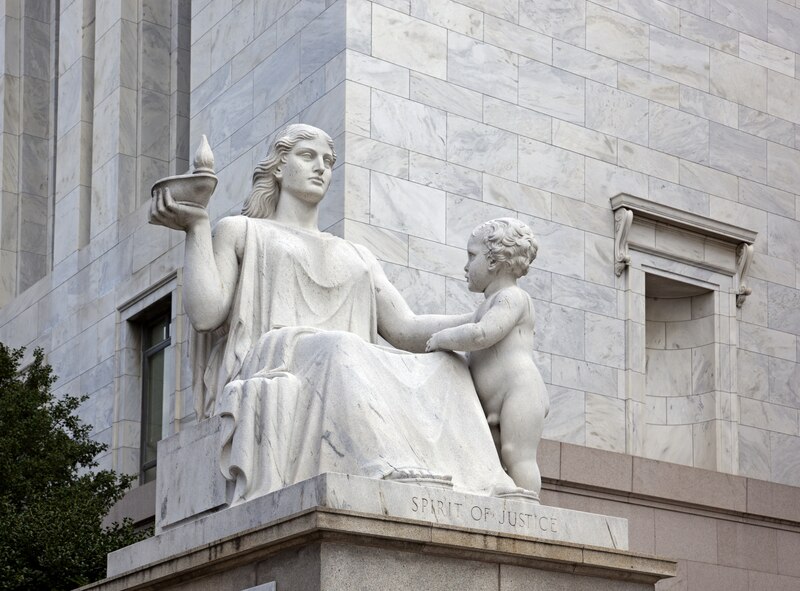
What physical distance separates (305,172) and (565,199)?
7585 mm

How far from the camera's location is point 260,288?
10516 mm

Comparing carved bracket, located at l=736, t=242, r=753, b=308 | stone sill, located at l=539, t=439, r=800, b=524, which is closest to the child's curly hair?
stone sill, located at l=539, t=439, r=800, b=524

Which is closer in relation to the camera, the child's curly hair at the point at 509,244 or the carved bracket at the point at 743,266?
the child's curly hair at the point at 509,244

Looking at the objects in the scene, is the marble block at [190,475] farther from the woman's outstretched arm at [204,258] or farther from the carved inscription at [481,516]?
the carved inscription at [481,516]

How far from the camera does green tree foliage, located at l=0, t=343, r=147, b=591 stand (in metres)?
15.0

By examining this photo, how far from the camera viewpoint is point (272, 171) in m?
11.0

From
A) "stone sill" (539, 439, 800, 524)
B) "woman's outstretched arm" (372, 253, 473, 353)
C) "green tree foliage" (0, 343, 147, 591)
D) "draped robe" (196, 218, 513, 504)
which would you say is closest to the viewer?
"draped robe" (196, 218, 513, 504)

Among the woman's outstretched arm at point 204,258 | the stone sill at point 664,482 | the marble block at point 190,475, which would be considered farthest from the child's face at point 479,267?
the stone sill at point 664,482

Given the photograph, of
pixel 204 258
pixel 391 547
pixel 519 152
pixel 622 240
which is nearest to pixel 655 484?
pixel 622 240

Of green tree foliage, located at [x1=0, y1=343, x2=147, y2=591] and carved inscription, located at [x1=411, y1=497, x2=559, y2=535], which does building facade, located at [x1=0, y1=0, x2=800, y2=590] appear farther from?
carved inscription, located at [x1=411, y1=497, x2=559, y2=535]

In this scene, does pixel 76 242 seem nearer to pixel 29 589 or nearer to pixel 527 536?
pixel 29 589

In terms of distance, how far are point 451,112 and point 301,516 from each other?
9.31 m

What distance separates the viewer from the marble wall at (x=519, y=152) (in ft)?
55.8

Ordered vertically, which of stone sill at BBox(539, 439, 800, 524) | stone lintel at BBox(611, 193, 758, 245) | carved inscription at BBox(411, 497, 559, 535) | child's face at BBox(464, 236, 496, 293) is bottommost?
carved inscription at BBox(411, 497, 559, 535)
